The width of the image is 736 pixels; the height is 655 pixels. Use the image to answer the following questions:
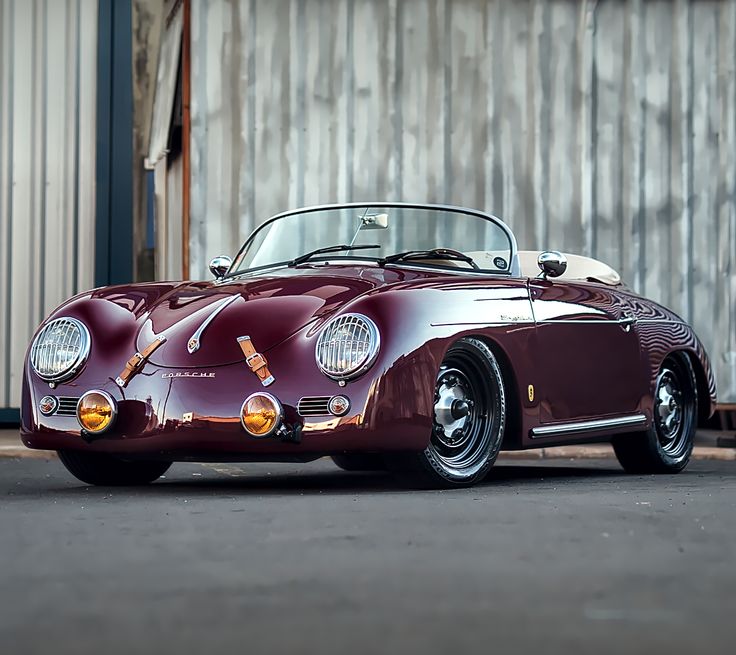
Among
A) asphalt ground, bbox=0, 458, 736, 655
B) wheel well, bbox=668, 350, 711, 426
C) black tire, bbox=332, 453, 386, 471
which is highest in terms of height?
wheel well, bbox=668, 350, 711, 426

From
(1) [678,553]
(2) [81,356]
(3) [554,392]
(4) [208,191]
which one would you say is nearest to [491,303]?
(3) [554,392]

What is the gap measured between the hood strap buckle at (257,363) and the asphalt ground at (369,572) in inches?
18.1

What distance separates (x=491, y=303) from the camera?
21.8 feet

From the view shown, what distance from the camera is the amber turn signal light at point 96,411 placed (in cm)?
621

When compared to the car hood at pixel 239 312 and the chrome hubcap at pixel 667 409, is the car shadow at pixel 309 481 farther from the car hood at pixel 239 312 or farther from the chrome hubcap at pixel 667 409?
the car hood at pixel 239 312

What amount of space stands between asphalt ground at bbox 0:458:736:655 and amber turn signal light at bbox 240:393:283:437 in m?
0.27

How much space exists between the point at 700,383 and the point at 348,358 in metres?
3.18

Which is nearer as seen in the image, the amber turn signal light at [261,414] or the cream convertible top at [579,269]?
the amber turn signal light at [261,414]

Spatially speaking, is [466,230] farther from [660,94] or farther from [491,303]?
[660,94]

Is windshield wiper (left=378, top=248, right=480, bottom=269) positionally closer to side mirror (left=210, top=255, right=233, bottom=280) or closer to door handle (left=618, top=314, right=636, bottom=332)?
door handle (left=618, top=314, right=636, bottom=332)

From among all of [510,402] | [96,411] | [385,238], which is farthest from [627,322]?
[96,411]

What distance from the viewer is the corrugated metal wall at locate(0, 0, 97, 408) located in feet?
40.7

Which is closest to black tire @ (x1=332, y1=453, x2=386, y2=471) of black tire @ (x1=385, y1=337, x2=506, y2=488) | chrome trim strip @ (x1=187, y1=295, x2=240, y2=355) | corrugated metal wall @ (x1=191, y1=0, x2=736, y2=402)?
black tire @ (x1=385, y1=337, x2=506, y2=488)

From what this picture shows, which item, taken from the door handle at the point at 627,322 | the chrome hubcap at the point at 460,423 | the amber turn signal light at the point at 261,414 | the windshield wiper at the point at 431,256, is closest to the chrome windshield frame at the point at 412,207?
the windshield wiper at the point at 431,256
